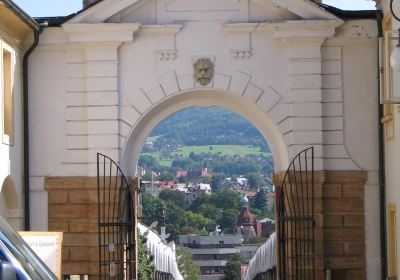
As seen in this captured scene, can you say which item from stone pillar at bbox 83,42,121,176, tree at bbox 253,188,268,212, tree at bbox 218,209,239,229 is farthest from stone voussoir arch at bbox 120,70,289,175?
tree at bbox 253,188,268,212

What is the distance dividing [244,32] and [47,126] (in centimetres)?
379

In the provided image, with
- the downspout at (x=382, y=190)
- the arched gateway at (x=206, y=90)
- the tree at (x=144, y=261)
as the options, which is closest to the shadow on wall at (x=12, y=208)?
the arched gateway at (x=206, y=90)

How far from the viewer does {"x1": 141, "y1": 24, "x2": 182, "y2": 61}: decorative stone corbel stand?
61.1 ft

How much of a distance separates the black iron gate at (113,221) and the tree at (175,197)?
79584mm

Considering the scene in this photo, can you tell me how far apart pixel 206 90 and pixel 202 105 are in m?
0.85

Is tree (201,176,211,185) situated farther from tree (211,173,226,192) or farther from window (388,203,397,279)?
window (388,203,397,279)

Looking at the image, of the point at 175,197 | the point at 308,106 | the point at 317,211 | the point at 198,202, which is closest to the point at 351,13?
the point at 308,106

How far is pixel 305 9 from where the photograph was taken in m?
18.5

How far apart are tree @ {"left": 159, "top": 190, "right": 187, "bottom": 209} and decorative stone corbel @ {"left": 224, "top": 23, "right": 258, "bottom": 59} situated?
7986 cm

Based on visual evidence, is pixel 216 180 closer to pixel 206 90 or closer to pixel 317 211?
pixel 206 90

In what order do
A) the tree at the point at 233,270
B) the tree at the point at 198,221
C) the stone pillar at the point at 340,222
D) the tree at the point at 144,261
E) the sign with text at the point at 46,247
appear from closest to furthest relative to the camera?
1. the sign with text at the point at 46,247
2. the stone pillar at the point at 340,222
3. the tree at the point at 144,261
4. the tree at the point at 233,270
5. the tree at the point at 198,221

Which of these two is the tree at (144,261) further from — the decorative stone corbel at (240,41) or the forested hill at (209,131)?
the forested hill at (209,131)

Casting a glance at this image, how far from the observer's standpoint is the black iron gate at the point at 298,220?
59.9 feet

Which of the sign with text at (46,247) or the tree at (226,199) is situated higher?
the sign with text at (46,247)
